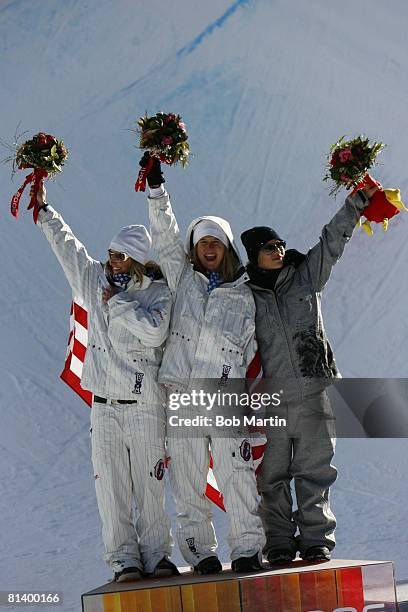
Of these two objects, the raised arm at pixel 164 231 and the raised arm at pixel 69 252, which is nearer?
the raised arm at pixel 164 231

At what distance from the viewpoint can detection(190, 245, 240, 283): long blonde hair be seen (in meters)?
4.34

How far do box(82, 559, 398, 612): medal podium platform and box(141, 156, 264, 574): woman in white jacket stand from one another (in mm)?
156

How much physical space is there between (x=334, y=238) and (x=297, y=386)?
0.64m

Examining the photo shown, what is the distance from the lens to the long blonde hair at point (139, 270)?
4.33 metres

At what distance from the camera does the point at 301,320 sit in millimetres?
4395

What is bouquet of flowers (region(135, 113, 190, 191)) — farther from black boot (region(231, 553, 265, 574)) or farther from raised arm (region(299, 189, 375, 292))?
black boot (region(231, 553, 265, 574))

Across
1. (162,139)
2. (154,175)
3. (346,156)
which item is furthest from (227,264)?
(346,156)

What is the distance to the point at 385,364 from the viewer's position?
33.7ft

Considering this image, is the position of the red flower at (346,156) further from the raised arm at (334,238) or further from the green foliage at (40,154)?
the green foliage at (40,154)

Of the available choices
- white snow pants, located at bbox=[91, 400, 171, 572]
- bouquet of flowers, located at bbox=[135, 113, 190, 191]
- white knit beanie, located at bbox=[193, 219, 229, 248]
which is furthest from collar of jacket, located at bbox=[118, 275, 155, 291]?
white snow pants, located at bbox=[91, 400, 171, 572]

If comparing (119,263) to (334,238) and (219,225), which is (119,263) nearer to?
(219,225)

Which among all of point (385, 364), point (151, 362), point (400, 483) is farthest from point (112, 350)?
point (385, 364)

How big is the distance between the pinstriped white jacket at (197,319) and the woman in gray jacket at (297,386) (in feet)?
0.35

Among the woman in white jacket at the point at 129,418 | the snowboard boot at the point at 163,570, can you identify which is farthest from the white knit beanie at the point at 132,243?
the snowboard boot at the point at 163,570
